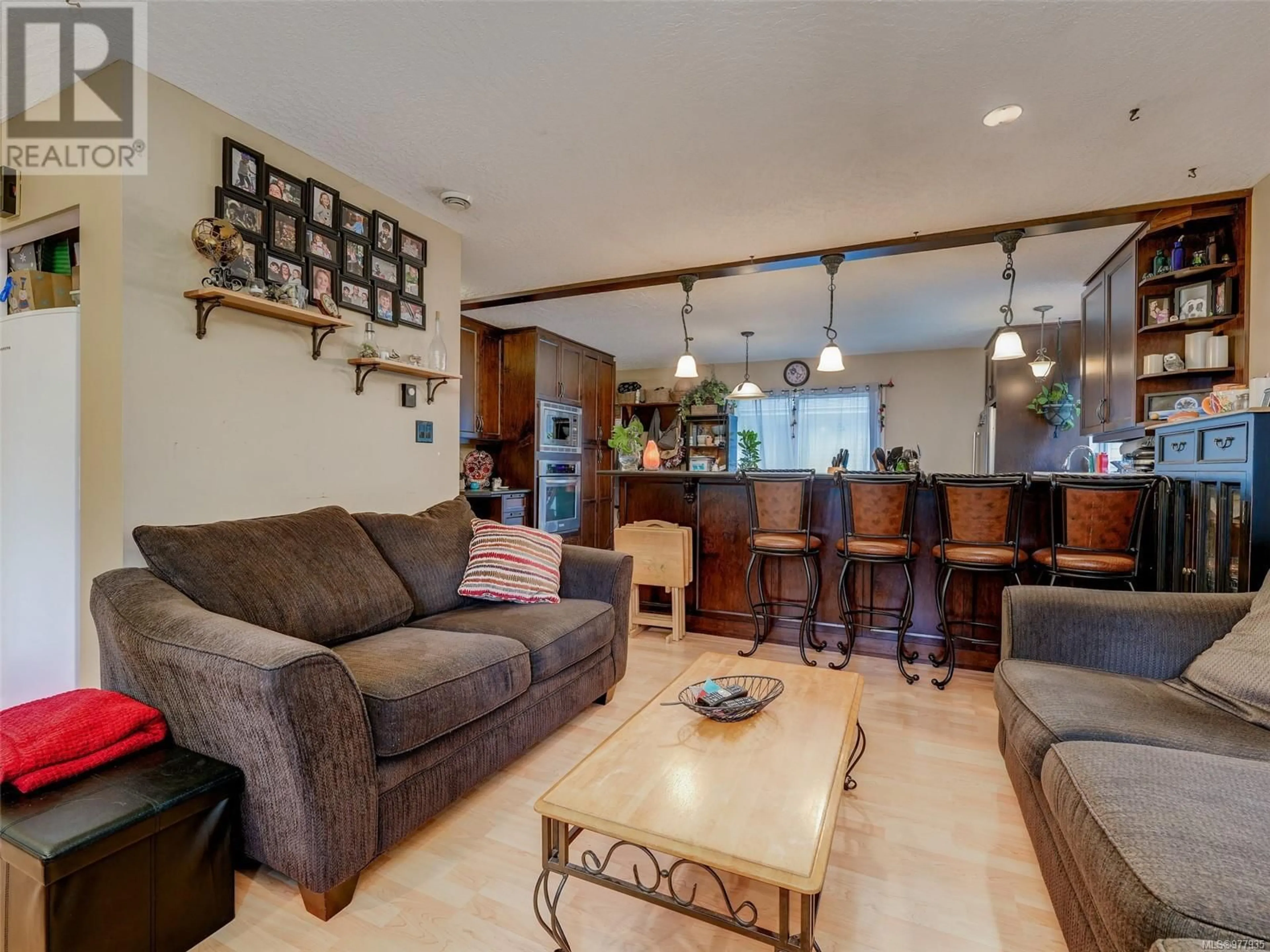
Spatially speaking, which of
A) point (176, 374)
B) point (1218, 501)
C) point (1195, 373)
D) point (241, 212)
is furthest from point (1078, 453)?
point (176, 374)

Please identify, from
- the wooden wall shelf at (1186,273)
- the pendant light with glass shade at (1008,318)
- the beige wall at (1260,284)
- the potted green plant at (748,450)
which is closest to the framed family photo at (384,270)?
the pendant light with glass shade at (1008,318)

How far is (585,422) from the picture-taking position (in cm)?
640

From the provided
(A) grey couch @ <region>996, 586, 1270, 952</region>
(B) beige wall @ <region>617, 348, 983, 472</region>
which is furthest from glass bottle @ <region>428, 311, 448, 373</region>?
(B) beige wall @ <region>617, 348, 983, 472</region>

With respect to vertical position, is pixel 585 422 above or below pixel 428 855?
above

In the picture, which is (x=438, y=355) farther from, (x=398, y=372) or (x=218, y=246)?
(x=218, y=246)

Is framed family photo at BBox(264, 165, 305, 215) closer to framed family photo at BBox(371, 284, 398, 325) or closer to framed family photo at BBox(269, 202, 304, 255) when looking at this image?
framed family photo at BBox(269, 202, 304, 255)

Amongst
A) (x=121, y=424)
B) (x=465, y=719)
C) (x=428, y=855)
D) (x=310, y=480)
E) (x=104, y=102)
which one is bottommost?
(x=428, y=855)

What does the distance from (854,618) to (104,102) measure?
4.10 m

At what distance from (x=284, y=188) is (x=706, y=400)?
211 inches

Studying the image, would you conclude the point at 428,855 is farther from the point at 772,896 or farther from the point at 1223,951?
the point at 1223,951

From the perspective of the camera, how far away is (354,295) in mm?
2717

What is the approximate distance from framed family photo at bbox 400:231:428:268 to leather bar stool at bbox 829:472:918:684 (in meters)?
2.61

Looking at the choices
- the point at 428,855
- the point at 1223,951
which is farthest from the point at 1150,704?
the point at 428,855

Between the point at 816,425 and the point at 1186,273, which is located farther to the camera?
the point at 816,425
